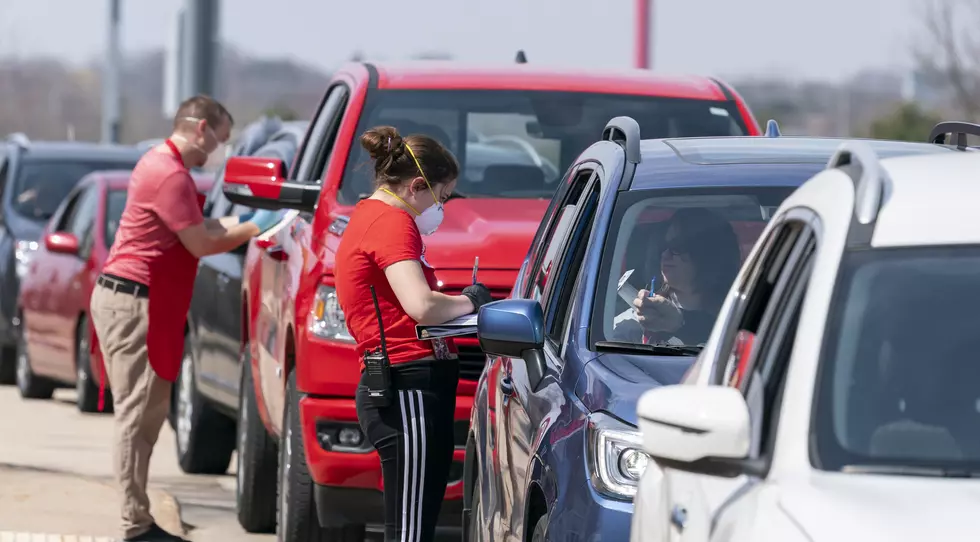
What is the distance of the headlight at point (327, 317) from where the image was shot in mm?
7675

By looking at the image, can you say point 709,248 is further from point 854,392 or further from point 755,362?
point 854,392

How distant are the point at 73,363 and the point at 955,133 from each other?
10243mm

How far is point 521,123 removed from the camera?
8797 millimetres

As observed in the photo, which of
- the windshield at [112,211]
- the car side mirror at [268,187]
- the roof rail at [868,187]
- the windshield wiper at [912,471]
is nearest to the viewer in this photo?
the windshield wiper at [912,471]

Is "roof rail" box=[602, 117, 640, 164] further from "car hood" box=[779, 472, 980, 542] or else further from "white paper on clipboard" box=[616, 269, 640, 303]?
"car hood" box=[779, 472, 980, 542]

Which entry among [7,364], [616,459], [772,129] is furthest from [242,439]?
[7,364]

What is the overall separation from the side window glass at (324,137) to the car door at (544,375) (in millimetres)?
2636

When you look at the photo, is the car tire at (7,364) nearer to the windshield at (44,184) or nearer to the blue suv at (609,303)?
the windshield at (44,184)

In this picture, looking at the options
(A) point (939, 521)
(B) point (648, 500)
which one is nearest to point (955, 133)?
(B) point (648, 500)

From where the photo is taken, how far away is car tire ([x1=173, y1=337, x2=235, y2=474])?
1147cm

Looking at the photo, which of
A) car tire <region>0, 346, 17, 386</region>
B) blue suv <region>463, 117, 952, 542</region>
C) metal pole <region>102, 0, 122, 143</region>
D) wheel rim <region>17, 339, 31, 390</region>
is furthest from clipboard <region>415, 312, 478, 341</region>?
metal pole <region>102, 0, 122, 143</region>

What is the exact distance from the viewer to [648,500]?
Answer: 13.7 feet

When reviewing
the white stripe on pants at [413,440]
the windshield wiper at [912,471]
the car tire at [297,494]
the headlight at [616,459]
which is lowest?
the car tire at [297,494]

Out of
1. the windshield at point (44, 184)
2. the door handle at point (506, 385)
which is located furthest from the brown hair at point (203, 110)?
the windshield at point (44, 184)
